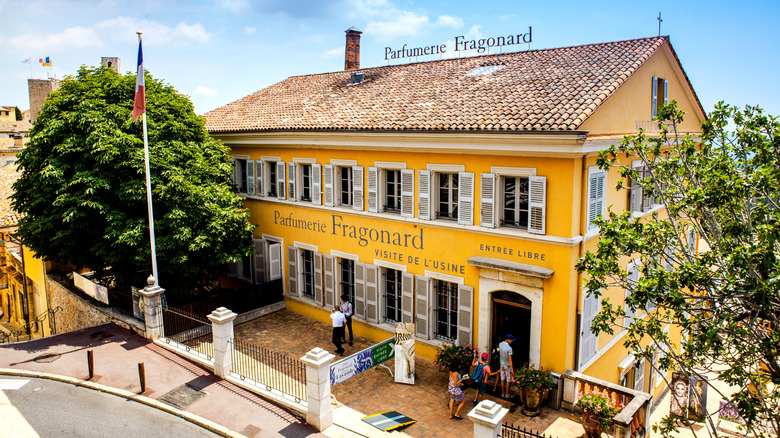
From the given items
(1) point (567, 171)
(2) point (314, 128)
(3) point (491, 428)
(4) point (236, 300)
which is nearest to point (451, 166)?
(1) point (567, 171)

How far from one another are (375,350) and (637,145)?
769cm

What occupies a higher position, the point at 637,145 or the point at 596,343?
the point at 637,145

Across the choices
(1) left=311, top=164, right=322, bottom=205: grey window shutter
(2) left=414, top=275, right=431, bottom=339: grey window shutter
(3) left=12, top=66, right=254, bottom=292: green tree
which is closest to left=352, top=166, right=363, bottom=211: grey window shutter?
(1) left=311, top=164, right=322, bottom=205: grey window shutter

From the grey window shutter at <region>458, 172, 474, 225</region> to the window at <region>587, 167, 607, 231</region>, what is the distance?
2800 millimetres

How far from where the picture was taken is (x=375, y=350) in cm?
1353

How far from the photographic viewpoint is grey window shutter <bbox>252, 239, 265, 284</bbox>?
2030cm

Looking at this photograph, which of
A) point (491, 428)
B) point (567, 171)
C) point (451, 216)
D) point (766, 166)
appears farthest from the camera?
point (451, 216)

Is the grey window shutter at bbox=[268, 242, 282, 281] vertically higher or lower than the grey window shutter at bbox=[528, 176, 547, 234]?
lower

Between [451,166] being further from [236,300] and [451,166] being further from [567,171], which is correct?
[236,300]

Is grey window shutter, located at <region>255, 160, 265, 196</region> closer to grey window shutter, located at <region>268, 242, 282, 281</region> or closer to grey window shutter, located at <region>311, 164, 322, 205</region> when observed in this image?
grey window shutter, located at <region>268, 242, 282, 281</region>

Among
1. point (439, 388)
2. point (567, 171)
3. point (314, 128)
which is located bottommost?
point (439, 388)

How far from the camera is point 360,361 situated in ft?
42.8

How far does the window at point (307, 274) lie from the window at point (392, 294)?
142 inches

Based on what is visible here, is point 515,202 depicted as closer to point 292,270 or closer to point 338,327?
point 338,327
